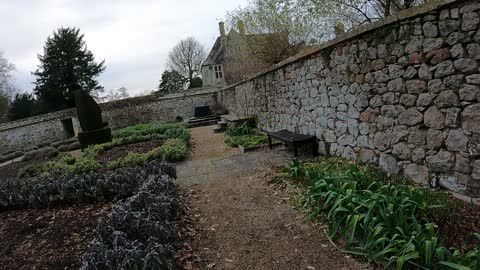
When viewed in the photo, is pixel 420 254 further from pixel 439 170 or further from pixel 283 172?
pixel 283 172

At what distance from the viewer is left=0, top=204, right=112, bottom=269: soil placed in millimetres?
2966

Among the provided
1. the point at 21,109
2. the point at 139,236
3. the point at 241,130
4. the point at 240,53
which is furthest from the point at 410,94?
the point at 21,109

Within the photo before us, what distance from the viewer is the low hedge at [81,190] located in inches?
185

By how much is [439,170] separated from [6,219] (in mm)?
5847

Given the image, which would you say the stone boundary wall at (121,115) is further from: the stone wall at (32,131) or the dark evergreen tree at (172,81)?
the dark evergreen tree at (172,81)

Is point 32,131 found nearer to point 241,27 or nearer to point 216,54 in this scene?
point 216,54

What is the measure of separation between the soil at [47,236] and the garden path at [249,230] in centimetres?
114

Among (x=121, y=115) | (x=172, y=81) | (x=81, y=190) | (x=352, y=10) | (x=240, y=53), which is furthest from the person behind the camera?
(x=172, y=81)

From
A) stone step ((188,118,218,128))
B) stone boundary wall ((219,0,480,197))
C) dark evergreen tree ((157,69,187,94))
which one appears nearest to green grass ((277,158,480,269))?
stone boundary wall ((219,0,480,197))

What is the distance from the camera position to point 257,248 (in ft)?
9.16

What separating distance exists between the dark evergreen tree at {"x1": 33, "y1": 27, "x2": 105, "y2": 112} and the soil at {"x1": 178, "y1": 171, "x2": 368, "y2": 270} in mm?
26148

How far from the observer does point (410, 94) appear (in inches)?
136

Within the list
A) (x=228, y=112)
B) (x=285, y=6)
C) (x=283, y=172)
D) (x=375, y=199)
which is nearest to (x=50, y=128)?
(x=228, y=112)

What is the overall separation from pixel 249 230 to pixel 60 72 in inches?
1118
